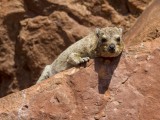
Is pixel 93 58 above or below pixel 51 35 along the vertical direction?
above

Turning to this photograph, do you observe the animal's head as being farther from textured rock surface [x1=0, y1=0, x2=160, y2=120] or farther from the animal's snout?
textured rock surface [x1=0, y1=0, x2=160, y2=120]

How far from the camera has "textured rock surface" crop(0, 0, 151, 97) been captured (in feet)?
40.5

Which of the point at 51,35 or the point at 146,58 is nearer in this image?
the point at 146,58

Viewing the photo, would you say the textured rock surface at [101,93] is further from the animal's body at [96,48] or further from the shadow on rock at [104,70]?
the animal's body at [96,48]

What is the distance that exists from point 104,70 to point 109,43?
0.50 m

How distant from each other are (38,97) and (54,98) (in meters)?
0.25

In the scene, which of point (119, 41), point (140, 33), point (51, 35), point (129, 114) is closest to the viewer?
point (129, 114)

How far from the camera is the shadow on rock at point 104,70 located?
783cm

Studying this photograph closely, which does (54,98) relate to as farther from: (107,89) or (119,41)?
(119,41)

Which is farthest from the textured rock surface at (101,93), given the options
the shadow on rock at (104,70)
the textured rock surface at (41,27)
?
the textured rock surface at (41,27)

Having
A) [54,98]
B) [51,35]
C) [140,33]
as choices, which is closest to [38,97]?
[54,98]

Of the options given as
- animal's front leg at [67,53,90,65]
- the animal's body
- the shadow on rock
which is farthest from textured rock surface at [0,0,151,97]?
the shadow on rock

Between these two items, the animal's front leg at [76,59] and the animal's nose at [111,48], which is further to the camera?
the animal's front leg at [76,59]

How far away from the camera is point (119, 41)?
8.32 meters
